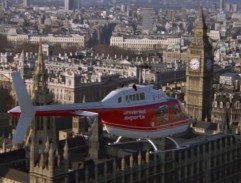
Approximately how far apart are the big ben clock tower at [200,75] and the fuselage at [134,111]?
53475mm

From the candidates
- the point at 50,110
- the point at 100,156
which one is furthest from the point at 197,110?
the point at 50,110

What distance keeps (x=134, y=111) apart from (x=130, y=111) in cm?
41

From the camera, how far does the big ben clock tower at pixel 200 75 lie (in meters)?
100

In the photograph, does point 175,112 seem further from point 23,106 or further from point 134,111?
point 23,106

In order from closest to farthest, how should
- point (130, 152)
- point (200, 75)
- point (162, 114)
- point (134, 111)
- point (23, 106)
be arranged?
point (23, 106) < point (134, 111) < point (162, 114) < point (130, 152) < point (200, 75)

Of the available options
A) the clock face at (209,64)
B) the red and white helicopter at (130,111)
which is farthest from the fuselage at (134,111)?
the clock face at (209,64)

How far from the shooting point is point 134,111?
44.5 metres

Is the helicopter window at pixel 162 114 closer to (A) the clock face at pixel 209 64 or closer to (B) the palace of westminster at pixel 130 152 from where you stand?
(B) the palace of westminster at pixel 130 152

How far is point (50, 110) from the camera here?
41156mm

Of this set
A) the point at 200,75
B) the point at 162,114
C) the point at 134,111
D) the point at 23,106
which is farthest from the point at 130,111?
the point at 200,75

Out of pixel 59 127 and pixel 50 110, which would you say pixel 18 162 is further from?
pixel 59 127

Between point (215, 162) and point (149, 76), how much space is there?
85.6m

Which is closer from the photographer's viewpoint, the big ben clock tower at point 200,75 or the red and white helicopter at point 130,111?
the red and white helicopter at point 130,111

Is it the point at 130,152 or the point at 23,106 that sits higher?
the point at 23,106
